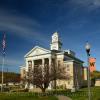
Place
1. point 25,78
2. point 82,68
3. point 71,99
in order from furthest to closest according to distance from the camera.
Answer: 1. point 82,68
2. point 25,78
3. point 71,99

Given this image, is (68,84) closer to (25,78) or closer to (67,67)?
(67,67)

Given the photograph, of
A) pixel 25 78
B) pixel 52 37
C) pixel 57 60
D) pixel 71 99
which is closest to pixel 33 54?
pixel 57 60

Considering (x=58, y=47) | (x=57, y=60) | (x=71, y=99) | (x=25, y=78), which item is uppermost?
(x=58, y=47)

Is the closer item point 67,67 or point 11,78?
point 67,67

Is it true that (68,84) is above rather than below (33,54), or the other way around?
below

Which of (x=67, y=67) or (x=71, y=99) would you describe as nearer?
(x=71, y=99)

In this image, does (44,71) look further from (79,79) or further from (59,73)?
(79,79)

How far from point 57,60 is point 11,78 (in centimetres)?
3084

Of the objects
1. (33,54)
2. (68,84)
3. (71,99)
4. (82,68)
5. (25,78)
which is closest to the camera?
(71,99)

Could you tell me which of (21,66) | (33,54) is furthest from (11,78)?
(33,54)

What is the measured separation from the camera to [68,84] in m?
74.1

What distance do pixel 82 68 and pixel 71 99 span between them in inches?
1900

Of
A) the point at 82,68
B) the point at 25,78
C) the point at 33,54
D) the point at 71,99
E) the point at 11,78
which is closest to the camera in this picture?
the point at 71,99

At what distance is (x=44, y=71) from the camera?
55.0m
